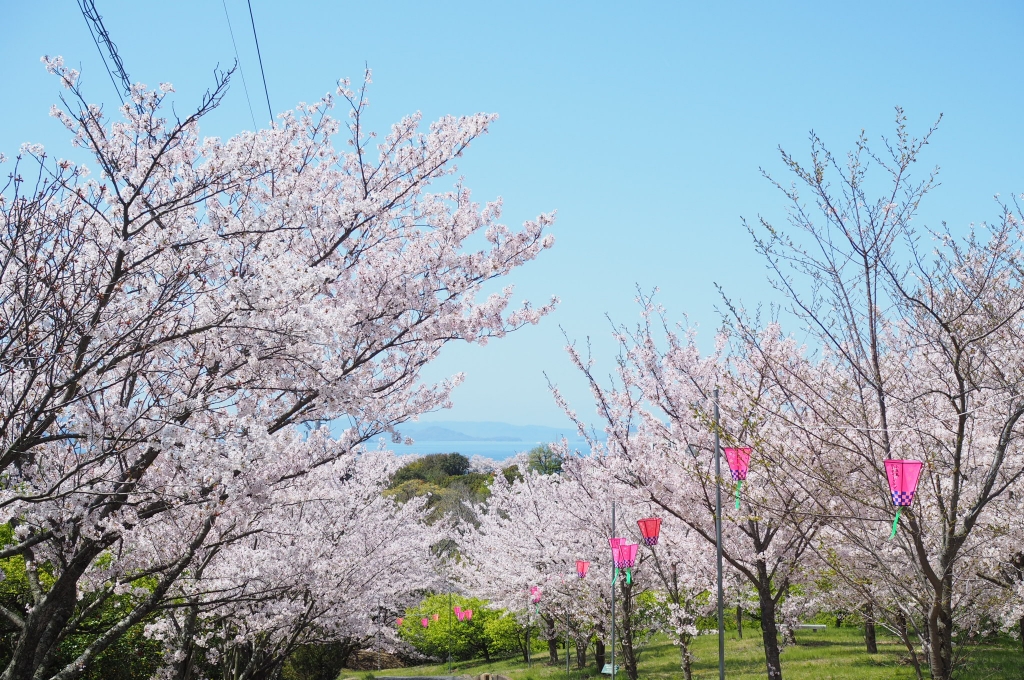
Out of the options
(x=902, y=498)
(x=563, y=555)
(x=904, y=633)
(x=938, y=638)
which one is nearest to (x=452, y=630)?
(x=563, y=555)

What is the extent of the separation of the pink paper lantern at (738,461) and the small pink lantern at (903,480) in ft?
7.39

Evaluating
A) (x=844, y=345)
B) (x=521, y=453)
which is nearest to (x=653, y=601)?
(x=521, y=453)

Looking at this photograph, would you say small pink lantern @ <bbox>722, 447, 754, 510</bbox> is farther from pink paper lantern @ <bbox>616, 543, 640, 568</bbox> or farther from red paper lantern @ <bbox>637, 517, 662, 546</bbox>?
pink paper lantern @ <bbox>616, 543, 640, 568</bbox>

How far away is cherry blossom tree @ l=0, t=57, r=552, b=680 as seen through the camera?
155 inches

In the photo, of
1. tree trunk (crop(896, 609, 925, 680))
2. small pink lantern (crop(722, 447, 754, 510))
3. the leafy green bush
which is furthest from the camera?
the leafy green bush

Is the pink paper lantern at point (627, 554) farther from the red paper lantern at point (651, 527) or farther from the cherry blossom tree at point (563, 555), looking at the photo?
the red paper lantern at point (651, 527)

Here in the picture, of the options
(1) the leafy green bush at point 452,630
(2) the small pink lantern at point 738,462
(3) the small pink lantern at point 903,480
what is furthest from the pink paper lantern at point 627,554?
(1) the leafy green bush at point 452,630

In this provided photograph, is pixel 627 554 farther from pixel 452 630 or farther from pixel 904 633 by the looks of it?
A: pixel 452 630

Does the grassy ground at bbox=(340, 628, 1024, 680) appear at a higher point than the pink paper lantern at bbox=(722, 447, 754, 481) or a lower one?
lower

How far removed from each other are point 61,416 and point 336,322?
1754mm

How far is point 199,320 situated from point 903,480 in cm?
483

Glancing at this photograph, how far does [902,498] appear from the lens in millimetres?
5121

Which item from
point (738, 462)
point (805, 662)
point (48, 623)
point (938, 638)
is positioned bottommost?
point (805, 662)

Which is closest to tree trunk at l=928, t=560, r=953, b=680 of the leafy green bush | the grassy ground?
the grassy ground
